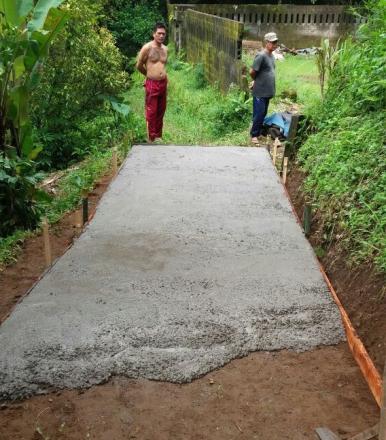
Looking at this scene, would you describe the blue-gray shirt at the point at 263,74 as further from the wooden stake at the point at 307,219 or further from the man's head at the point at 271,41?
the wooden stake at the point at 307,219

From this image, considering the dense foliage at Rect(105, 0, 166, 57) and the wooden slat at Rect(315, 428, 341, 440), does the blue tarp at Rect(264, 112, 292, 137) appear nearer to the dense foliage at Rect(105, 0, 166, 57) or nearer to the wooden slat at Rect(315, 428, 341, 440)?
the wooden slat at Rect(315, 428, 341, 440)

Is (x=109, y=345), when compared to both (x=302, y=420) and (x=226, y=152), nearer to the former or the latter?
(x=302, y=420)

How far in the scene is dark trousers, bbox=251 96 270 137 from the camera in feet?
23.3

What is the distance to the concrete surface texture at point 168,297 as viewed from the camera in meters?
2.91

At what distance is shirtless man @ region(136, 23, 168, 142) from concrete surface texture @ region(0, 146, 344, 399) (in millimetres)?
2387

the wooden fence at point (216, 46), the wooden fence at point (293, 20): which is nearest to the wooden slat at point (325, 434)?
the wooden fence at point (216, 46)

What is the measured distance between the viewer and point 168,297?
3516 mm

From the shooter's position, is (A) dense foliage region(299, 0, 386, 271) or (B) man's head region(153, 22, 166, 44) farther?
(B) man's head region(153, 22, 166, 44)

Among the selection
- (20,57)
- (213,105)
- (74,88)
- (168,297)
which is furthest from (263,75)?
(168,297)

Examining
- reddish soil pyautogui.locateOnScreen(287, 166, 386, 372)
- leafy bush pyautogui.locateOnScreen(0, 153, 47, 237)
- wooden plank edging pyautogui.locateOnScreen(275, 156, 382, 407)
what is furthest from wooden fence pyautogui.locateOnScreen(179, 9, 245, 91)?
wooden plank edging pyautogui.locateOnScreen(275, 156, 382, 407)

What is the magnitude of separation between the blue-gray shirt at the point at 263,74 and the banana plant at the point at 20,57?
2683 mm

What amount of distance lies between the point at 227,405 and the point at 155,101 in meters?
5.40

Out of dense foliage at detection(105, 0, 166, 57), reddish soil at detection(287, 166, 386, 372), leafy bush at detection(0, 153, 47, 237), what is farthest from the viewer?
dense foliage at detection(105, 0, 166, 57)

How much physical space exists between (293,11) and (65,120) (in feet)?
23.6
